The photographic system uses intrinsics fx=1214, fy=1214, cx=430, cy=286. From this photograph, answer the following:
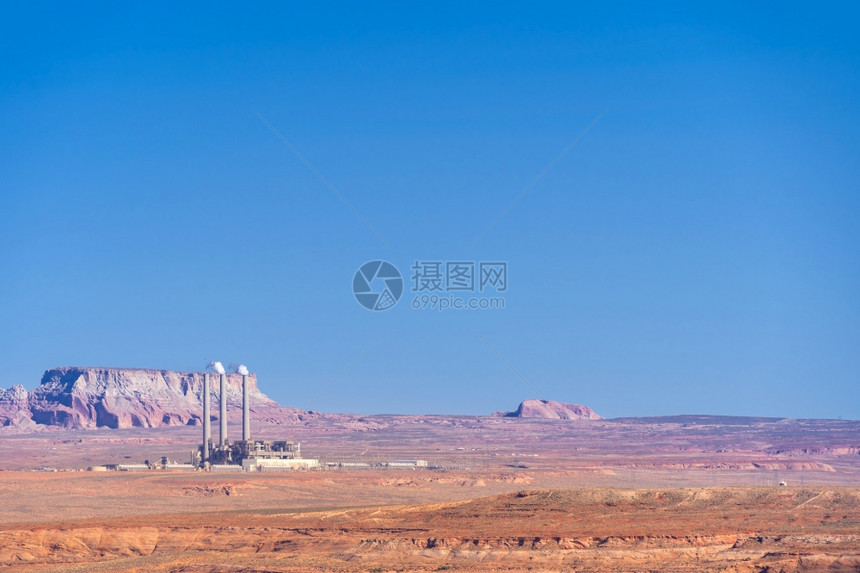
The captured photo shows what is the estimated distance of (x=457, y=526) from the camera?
62.3 metres

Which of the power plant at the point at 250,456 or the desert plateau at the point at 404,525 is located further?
the power plant at the point at 250,456

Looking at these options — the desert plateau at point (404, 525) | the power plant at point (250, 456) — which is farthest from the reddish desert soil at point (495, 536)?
the power plant at point (250, 456)

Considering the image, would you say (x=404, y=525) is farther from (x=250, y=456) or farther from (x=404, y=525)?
(x=250, y=456)

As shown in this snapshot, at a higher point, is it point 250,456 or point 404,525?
point 250,456

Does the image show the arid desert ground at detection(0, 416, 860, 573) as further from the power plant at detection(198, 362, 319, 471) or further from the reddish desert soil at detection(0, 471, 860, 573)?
the power plant at detection(198, 362, 319, 471)

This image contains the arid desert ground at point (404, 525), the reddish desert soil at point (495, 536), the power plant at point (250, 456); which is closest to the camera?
the reddish desert soil at point (495, 536)

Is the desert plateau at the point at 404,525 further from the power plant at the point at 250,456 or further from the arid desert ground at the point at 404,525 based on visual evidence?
the power plant at the point at 250,456

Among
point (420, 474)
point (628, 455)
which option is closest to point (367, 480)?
point (420, 474)

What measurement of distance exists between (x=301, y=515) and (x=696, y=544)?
81.2 feet

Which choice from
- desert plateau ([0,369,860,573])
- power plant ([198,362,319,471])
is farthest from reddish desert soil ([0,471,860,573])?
power plant ([198,362,319,471])

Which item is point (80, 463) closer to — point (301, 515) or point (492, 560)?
point (301, 515)

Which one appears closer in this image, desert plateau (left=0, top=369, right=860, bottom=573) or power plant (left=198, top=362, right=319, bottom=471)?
desert plateau (left=0, top=369, right=860, bottom=573)

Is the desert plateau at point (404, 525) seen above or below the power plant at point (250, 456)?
below

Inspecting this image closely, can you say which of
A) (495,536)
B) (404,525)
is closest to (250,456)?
(404,525)
